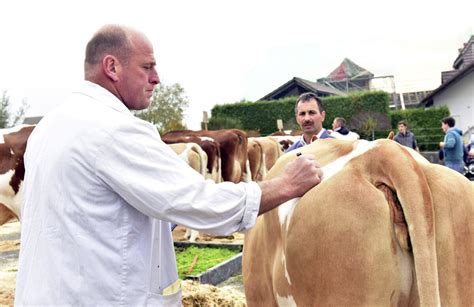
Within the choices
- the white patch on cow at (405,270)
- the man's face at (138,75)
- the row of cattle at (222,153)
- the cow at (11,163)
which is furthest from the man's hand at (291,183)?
the row of cattle at (222,153)

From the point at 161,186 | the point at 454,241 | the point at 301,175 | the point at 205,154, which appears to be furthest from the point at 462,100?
the point at 161,186

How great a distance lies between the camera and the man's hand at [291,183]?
202 cm

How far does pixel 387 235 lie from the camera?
2090 mm

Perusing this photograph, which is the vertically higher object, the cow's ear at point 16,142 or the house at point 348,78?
the house at point 348,78

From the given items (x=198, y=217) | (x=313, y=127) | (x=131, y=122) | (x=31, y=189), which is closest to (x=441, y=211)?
(x=198, y=217)

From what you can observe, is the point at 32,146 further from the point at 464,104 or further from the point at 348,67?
the point at 348,67

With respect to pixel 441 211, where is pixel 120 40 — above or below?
above

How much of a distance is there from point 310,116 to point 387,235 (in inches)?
122

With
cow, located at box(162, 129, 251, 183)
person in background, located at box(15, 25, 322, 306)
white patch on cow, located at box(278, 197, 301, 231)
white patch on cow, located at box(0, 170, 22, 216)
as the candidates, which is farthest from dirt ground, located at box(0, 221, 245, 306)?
cow, located at box(162, 129, 251, 183)

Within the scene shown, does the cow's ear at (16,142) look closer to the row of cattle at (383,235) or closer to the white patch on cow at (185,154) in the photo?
the white patch on cow at (185,154)

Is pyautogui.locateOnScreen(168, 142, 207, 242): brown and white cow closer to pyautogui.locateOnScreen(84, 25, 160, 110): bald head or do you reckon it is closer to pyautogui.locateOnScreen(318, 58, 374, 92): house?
pyautogui.locateOnScreen(84, 25, 160, 110): bald head

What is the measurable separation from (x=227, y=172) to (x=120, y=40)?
10329 mm

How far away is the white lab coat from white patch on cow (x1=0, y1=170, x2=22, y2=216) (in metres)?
5.62

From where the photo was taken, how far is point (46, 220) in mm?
1943
